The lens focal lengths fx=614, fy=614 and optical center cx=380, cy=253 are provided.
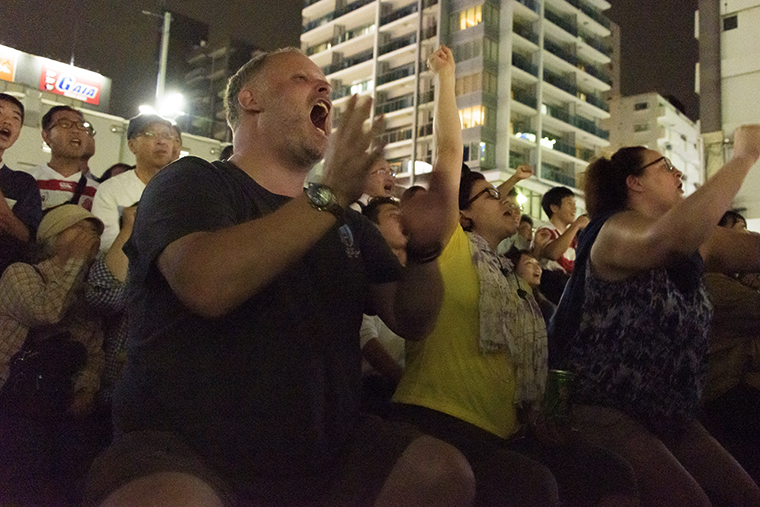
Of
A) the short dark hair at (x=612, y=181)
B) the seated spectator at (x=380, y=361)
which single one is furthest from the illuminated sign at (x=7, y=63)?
the short dark hair at (x=612, y=181)

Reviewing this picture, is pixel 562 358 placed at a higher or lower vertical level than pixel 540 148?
lower

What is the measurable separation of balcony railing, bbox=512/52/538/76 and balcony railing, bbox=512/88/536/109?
149 centimetres

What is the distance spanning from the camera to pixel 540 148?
135ft

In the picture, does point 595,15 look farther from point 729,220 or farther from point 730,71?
point 729,220

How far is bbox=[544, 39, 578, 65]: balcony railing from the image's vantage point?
44.7m

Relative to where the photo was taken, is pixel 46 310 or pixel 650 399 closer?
pixel 650 399

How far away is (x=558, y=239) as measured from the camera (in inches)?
224

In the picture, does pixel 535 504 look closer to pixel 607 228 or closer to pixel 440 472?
pixel 440 472

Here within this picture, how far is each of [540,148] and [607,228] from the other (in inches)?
1583

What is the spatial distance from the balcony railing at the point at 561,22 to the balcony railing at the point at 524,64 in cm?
520

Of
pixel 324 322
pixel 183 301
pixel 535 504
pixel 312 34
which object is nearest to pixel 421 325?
pixel 324 322

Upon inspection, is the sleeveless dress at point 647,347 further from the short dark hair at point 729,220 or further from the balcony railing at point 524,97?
the balcony railing at point 524,97

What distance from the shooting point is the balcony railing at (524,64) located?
41.3m

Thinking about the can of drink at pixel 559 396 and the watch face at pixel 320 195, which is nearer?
the watch face at pixel 320 195
